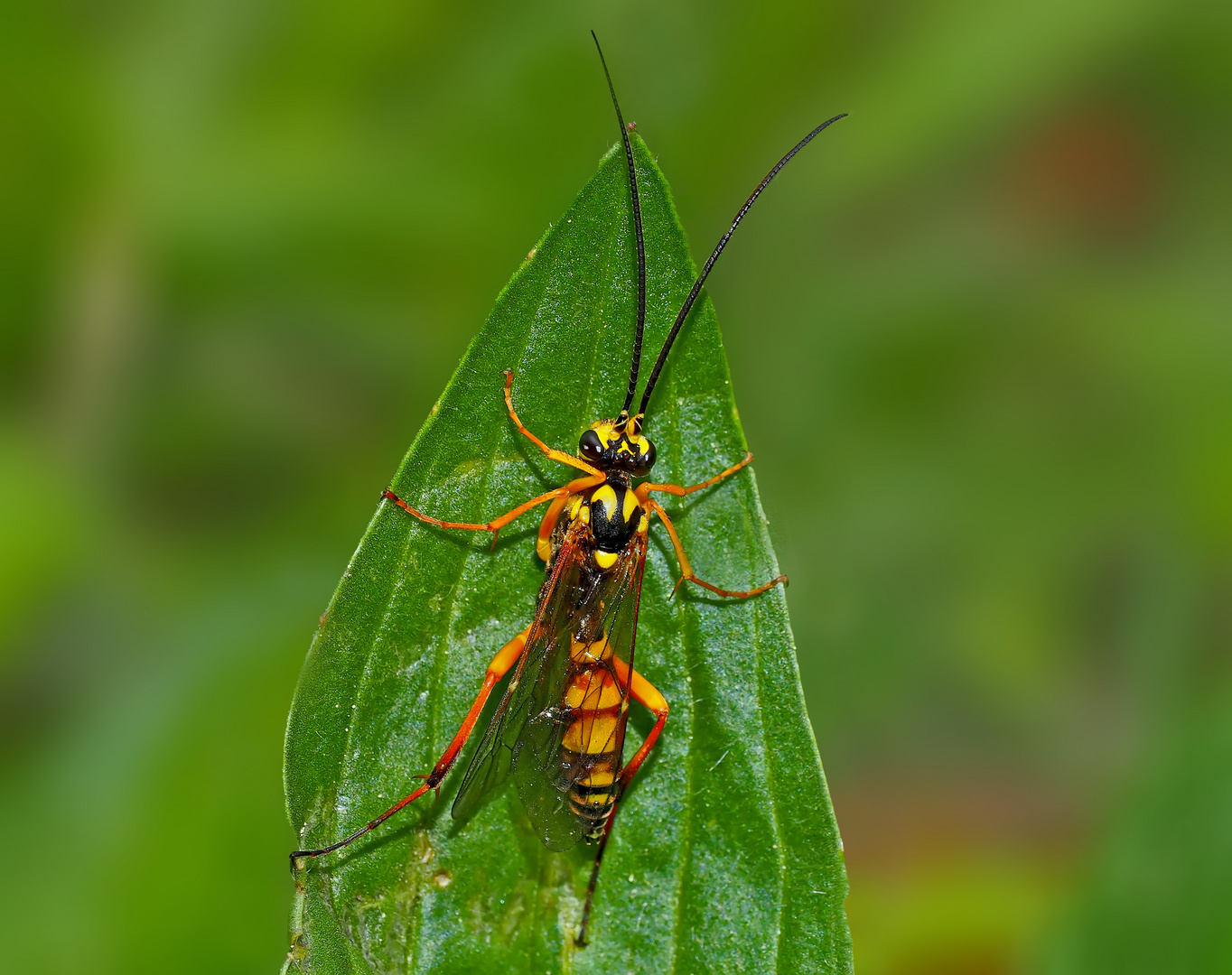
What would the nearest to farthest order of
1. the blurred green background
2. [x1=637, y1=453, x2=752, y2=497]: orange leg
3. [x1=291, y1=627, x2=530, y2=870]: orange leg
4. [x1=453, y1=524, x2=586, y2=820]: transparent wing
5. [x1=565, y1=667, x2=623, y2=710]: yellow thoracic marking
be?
[x1=291, y1=627, x2=530, y2=870]: orange leg → [x1=637, y1=453, x2=752, y2=497]: orange leg → [x1=453, y1=524, x2=586, y2=820]: transparent wing → [x1=565, y1=667, x2=623, y2=710]: yellow thoracic marking → the blurred green background

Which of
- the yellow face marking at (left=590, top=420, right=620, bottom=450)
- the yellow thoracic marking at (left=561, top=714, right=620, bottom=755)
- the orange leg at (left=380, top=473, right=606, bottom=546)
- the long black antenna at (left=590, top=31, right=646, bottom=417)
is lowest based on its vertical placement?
the yellow thoracic marking at (left=561, top=714, right=620, bottom=755)

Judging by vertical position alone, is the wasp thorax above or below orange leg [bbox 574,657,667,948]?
above

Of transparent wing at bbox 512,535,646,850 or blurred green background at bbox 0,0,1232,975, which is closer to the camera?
transparent wing at bbox 512,535,646,850

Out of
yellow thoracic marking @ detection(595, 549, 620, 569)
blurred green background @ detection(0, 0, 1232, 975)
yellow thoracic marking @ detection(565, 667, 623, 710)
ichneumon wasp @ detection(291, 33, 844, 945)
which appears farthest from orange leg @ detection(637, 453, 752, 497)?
blurred green background @ detection(0, 0, 1232, 975)

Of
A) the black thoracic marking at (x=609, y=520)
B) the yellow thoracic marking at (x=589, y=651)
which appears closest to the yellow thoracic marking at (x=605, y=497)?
the black thoracic marking at (x=609, y=520)

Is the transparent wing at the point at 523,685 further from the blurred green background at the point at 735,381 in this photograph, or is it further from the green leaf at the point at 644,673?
the blurred green background at the point at 735,381

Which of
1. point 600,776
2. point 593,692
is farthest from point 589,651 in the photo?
point 600,776

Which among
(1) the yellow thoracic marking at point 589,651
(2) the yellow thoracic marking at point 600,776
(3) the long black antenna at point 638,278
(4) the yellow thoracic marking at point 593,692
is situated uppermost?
(3) the long black antenna at point 638,278

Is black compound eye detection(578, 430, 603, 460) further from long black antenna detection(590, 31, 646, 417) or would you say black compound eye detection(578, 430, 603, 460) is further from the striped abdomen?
the striped abdomen
